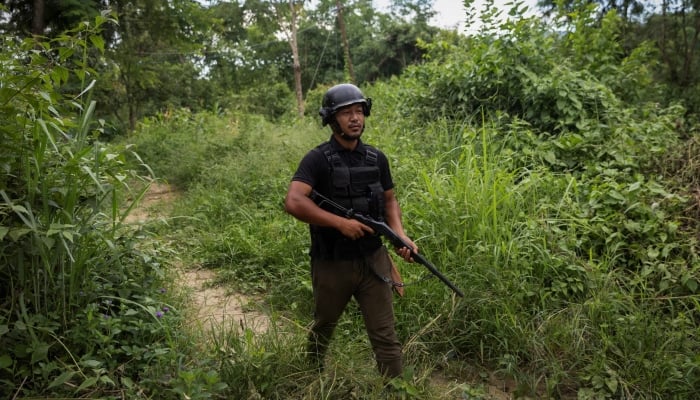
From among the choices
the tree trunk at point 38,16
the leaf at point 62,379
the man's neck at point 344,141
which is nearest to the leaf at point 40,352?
the leaf at point 62,379

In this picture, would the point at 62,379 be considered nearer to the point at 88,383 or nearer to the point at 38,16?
the point at 88,383

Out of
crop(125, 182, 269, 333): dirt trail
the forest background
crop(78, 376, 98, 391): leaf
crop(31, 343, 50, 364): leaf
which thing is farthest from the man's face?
crop(31, 343, 50, 364): leaf

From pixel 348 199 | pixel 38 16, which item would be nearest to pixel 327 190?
pixel 348 199

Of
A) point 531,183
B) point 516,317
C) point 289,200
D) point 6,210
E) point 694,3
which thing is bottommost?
point 516,317

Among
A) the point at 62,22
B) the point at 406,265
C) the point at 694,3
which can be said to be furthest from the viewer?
the point at 694,3

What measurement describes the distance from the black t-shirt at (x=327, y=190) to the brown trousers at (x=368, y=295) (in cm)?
4

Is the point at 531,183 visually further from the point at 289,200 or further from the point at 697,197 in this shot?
the point at 289,200

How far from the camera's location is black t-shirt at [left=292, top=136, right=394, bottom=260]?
7.63 feet

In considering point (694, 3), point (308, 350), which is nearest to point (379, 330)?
point (308, 350)

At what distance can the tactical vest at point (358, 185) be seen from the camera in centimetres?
234

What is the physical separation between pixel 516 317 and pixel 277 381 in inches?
60.0

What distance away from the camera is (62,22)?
7770 millimetres

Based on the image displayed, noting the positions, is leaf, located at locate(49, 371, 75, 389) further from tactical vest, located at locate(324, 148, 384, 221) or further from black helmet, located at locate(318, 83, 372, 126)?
black helmet, located at locate(318, 83, 372, 126)

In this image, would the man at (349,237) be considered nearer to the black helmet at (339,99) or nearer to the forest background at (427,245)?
the black helmet at (339,99)
